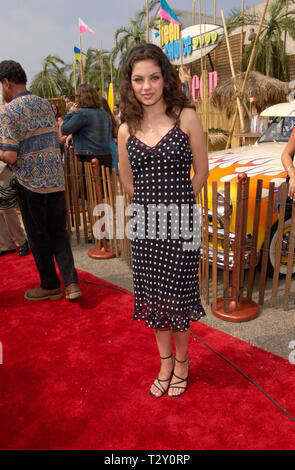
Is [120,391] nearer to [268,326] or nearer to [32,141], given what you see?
[268,326]

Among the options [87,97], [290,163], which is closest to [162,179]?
[290,163]

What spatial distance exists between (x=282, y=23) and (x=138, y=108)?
13940 mm

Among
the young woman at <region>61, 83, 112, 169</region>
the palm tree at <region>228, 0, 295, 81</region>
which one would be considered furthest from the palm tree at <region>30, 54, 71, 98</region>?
the young woman at <region>61, 83, 112, 169</region>

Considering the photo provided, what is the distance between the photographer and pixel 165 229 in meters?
2.03

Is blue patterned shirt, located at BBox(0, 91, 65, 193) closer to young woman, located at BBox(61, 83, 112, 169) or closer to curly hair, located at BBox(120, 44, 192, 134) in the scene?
curly hair, located at BBox(120, 44, 192, 134)

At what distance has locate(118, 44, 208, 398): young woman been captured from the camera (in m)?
1.88

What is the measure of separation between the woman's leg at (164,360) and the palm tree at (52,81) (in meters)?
27.5

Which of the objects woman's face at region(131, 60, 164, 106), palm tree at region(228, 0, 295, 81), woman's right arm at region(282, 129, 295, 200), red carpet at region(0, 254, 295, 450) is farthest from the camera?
palm tree at region(228, 0, 295, 81)

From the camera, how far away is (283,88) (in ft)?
36.0

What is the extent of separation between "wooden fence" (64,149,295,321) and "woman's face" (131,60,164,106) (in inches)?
46.1

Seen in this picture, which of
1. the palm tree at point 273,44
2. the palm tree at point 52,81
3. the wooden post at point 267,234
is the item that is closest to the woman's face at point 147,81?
the wooden post at point 267,234

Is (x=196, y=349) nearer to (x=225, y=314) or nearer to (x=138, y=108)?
(x=225, y=314)

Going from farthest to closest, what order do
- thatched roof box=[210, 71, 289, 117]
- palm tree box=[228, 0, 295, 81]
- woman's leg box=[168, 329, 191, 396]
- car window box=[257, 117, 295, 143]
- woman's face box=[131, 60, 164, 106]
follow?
palm tree box=[228, 0, 295, 81] < thatched roof box=[210, 71, 289, 117] < car window box=[257, 117, 295, 143] < woman's leg box=[168, 329, 191, 396] < woman's face box=[131, 60, 164, 106]


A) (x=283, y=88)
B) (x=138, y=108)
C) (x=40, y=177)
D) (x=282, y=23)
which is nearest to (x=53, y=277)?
(x=40, y=177)
